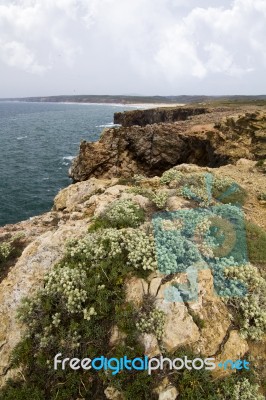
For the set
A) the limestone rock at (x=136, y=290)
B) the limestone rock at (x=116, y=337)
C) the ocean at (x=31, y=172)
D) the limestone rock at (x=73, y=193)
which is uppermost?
the limestone rock at (x=136, y=290)

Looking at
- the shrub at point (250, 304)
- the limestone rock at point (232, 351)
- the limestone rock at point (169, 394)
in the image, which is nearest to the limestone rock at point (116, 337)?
the limestone rock at point (169, 394)

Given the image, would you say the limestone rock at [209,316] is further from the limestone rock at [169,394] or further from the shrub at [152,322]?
the limestone rock at [169,394]

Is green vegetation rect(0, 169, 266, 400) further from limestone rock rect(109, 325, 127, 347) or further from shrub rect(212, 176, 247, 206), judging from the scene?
shrub rect(212, 176, 247, 206)

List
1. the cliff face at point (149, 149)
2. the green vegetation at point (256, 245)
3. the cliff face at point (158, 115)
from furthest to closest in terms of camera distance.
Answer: the cliff face at point (158, 115), the cliff face at point (149, 149), the green vegetation at point (256, 245)

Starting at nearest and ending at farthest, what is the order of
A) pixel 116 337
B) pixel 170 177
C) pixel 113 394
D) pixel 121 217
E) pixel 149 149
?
1. pixel 113 394
2. pixel 116 337
3. pixel 121 217
4. pixel 170 177
5. pixel 149 149

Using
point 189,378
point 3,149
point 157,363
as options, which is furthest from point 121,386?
point 3,149

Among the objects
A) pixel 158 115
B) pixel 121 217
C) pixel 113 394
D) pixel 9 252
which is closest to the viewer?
pixel 113 394

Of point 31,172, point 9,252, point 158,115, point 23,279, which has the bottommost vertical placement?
point 31,172

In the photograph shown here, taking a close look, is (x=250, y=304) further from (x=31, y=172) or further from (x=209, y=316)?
(x=31, y=172)

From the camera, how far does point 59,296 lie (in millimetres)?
6957

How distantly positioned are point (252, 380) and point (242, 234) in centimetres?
442

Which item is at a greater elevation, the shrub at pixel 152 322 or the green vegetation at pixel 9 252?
the shrub at pixel 152 322

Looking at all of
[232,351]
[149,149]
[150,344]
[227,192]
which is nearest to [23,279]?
[150,344]

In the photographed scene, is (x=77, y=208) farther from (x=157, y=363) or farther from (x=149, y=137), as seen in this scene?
(x=149, y=137)
